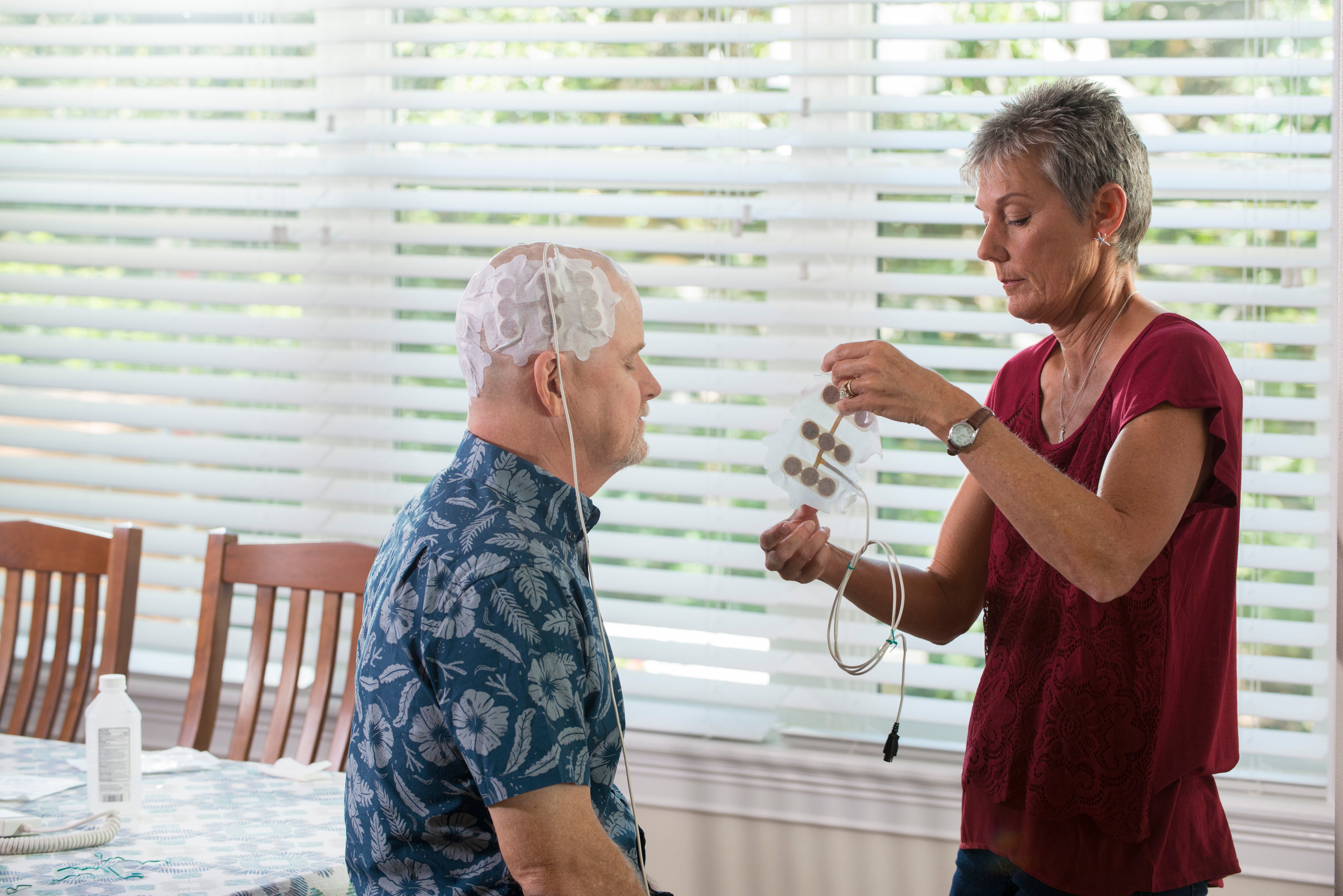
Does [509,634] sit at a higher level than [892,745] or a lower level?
higher

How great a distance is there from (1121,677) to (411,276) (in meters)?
1.85

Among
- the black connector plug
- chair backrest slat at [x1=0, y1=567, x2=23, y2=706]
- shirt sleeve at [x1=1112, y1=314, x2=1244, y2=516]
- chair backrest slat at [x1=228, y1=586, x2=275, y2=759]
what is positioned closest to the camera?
shirt sleeve at [x1=1112, y1=314, x2=1244, y2=516]

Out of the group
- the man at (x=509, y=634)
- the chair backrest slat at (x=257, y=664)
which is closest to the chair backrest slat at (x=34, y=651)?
the chair backrest slat at (x=257, y=664)

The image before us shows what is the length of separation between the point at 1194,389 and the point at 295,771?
5.05ft

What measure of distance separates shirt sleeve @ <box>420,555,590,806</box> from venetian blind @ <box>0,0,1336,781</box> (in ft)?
4.08

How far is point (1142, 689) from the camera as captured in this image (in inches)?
53.5

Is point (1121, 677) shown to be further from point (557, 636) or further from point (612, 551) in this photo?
point (612, 551)

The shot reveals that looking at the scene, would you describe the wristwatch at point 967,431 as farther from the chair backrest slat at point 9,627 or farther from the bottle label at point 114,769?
the chair backrest slat at point 9,627

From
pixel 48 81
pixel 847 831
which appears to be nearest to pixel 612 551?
pixel 847 831

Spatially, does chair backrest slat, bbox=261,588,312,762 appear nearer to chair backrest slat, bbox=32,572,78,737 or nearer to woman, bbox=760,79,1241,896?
chair backrest slat, bbox=32,572,78,737

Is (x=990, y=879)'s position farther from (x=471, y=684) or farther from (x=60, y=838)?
(x=60, y=838)

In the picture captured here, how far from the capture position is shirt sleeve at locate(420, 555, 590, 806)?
1.07 metres

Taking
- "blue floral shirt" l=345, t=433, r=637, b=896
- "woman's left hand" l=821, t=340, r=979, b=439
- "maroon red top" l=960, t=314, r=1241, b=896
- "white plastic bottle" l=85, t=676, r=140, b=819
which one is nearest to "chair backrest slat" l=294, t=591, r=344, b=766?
"white plastic bottle" l=85, t=676, r=140, b=819

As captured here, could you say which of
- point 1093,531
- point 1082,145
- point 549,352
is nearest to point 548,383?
point 549,352
